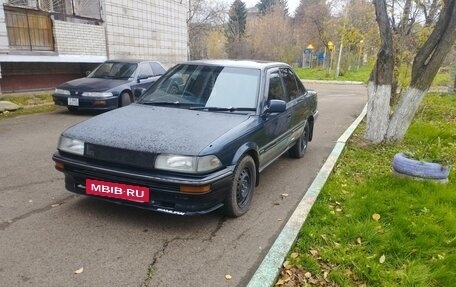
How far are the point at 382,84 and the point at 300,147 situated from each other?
198 centimetres

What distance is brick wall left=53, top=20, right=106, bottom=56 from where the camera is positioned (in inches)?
460

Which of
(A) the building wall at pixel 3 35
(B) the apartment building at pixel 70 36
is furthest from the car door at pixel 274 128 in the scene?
(B) the apartment building at pixel 70 36

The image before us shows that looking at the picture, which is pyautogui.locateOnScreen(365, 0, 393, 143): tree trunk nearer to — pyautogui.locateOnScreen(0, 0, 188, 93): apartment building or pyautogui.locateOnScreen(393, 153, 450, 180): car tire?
pyautogui.locateOnScreen(393, 153, 450, 180): car tire

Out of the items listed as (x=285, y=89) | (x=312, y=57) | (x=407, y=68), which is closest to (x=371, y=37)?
(x=407, y=68)

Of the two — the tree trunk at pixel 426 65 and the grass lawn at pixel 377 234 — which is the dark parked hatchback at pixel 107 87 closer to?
the grass lawn at pixel 377 234

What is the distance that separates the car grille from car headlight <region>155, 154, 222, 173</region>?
8cm

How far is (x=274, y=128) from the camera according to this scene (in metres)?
4.55

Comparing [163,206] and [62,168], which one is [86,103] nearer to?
[62,168]

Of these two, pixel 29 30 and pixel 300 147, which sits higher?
pixel 29 30

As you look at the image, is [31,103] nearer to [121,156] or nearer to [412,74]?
[121,156]

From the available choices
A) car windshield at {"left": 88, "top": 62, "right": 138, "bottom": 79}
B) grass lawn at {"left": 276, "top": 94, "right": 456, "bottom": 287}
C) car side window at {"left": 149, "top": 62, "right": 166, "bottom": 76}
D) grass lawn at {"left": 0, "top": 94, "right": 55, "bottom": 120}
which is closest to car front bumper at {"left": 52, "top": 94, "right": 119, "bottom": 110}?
car windshield at {"left": 88, "top": 62, "right": 138, "bottom": 79}

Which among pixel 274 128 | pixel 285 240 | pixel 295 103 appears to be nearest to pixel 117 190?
pixel 285 240

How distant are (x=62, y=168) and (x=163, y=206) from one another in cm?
112

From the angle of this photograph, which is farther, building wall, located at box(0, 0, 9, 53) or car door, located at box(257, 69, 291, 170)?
building wall, located at box(0, 0, 9, 53)
